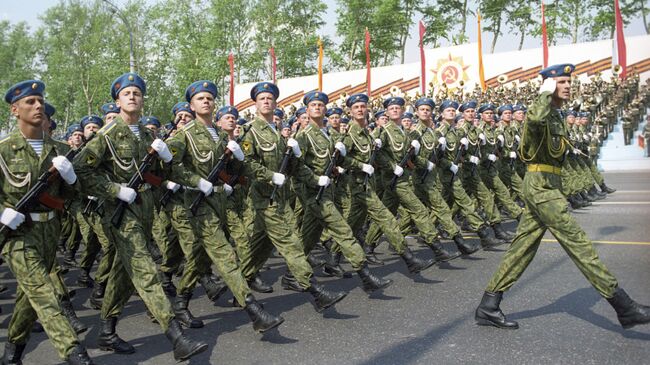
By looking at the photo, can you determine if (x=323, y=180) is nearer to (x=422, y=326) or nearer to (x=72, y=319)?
(x=422, y=326)

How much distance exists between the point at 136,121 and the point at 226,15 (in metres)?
45.6

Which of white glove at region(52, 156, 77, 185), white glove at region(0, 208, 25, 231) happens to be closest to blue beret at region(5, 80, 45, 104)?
white glove at region(52, 156, 77, 185)

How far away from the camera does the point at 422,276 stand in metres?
6.23

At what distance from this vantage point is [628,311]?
3.94 meters

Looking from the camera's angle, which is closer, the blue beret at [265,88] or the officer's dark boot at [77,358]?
the officer's dark boot at [77,358]

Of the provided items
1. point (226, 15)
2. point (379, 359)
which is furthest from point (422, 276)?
point (226, 15)

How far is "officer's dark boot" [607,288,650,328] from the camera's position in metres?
3.90

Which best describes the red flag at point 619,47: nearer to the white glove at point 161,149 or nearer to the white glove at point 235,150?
the white glove at point 235,150

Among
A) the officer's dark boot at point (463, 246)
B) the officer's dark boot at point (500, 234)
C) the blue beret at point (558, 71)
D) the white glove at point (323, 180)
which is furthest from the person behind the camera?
the officer's dark boot at point (500, 234)

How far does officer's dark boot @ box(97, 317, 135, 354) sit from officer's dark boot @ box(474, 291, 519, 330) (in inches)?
103

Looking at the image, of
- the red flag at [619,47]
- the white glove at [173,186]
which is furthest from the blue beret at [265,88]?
the red flag at [619,47]

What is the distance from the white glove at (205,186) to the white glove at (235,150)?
351 millimetres

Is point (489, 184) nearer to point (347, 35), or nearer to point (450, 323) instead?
point (450, 323)

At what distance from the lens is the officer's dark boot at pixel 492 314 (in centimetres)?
430
